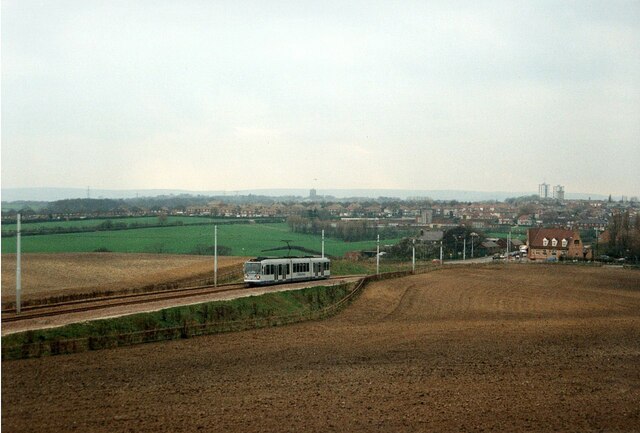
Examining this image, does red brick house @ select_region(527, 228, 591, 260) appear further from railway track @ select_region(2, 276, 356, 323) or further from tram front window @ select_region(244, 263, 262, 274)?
railway track @ select_region(2, 276, 356, 323)

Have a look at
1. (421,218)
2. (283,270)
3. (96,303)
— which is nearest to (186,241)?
(283,270)

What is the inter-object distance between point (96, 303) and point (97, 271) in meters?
16.3

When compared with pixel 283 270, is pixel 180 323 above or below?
below

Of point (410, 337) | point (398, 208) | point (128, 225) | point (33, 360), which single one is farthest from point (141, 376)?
point (398, 208)

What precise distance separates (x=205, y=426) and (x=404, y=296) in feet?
83.8

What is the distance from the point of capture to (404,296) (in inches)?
1490

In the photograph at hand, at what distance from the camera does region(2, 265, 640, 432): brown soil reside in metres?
13.8

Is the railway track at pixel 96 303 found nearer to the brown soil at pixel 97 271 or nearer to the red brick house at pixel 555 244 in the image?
the brown soil at pixel 97 271

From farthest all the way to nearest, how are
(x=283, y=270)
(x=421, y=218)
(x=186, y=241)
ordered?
(x=421, y=218) < (x=186, y=241) < (x=283, y=270)

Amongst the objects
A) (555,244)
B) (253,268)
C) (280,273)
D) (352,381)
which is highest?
(253,268)

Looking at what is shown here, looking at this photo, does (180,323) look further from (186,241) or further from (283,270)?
(186,241)

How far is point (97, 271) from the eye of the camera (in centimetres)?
4206

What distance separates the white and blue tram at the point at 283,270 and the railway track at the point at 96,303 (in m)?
1.38

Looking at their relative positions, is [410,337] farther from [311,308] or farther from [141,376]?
[141,376]
